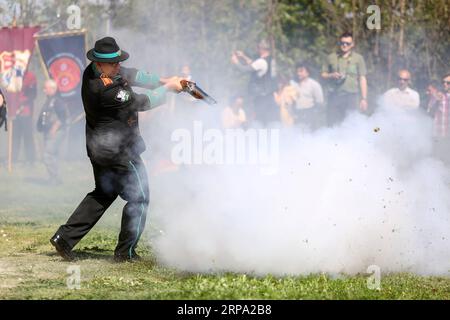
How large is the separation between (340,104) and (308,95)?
899 millimetres

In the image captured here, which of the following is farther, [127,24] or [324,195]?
[127,24]

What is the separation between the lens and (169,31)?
16.4 meters

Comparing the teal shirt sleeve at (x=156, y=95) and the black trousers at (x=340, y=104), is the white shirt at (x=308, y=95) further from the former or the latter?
the teal shirt sleeve at (x=156, y=95)

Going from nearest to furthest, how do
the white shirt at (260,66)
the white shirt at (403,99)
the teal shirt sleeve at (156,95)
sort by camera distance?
the teal shirt sleeve at (156,95), the white shirt at (403,99), the white shirt at (260,66)

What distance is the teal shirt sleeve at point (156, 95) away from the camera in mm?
8125

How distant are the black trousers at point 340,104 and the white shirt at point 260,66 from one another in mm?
1586

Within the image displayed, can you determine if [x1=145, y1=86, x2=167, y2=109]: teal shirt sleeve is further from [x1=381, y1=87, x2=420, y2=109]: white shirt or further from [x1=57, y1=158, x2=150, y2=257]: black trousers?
[x1=381, y1=87, x2=420, y2=109]: white shirt

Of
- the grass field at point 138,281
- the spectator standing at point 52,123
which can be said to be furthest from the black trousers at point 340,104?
the grass field at point 138,281

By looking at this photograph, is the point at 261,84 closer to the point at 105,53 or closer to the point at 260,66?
the point at 260,66

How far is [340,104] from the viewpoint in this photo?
15.6 metres

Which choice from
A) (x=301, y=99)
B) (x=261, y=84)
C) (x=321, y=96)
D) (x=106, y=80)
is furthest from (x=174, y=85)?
(x=261, y=84)

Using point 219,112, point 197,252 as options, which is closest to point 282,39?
point 219,112
